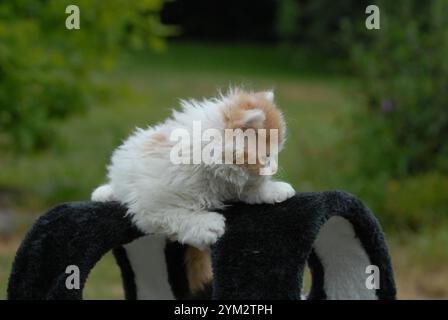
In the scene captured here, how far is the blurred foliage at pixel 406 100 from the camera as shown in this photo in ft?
23.5

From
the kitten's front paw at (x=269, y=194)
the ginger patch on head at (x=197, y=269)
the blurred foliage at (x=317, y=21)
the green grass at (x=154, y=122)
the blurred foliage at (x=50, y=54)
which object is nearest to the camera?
the kitten's front paw at (x=269, y=194)

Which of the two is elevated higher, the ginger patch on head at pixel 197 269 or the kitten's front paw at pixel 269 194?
the kitten's front paw at pixel 269 194

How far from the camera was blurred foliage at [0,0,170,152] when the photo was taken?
272 inches

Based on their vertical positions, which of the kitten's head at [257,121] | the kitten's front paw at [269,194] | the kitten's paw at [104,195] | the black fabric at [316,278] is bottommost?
the black fabric at [316,278]

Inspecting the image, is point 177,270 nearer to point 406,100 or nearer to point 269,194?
point 269,194

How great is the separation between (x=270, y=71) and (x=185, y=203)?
822 inches

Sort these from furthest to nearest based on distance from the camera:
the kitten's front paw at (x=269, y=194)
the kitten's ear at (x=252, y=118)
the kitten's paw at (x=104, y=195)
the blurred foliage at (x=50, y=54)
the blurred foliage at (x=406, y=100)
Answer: the blurred foliage at (x=406, y=100), the blurred foliage at (x=50, y=54), the kitten's paw at (x=104, y=195), the kitten's front paw at (x=269, y=194), the kitten's ear at (x=252, y=118)

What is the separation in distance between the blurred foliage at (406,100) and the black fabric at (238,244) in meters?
3.79

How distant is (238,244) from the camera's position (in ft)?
9.97

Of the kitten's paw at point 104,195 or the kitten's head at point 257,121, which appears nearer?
the kitten's head at point 257,121

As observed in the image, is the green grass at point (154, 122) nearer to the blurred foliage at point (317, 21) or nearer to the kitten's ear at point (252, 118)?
the kitten's ear at point (252, 118)

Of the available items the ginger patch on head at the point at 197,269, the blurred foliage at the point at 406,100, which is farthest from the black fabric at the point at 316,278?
the blurred foliage at the point at 406,100

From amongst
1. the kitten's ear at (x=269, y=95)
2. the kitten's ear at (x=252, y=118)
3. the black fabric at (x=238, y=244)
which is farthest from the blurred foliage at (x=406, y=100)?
the kitten's ear at (x=252, y=118)

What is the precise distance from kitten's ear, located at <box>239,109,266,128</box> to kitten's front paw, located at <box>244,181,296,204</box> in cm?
27
